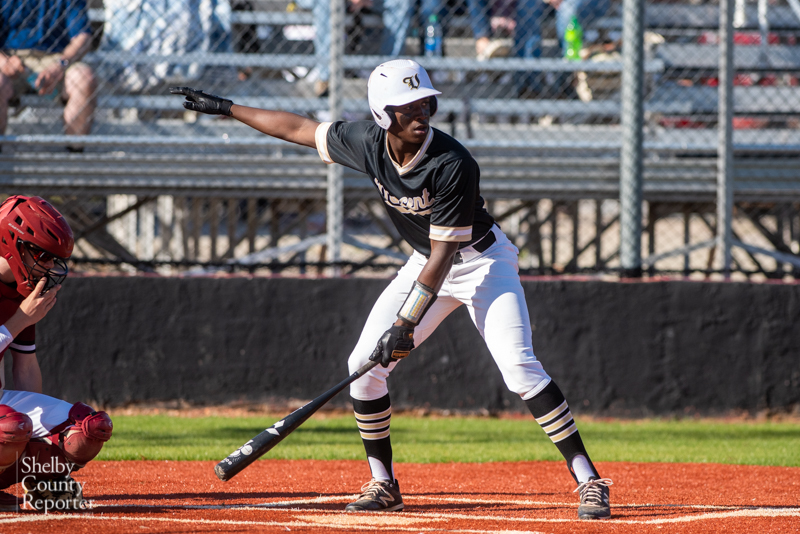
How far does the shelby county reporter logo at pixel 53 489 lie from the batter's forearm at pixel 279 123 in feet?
6.13

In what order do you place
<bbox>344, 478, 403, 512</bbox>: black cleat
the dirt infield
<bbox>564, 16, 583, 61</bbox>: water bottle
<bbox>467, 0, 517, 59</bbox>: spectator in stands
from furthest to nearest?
<bbox>564, 16, 583, 61</bbox>: water bottle < <bbox>467, 0, 517, 59</bbox>: spectator in stands < <bbox>344, 478, 403, 512</bbox>: black cleat < the dirt infield

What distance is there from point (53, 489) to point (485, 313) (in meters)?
2.12

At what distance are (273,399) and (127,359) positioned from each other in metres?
1.30

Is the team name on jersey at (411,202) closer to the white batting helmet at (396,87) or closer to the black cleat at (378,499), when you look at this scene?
the white batting helmet at (396,87)

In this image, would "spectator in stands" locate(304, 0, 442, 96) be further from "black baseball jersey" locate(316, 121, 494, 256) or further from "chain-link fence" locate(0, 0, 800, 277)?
"black baseball jersey" locate(316, 121, 494, 256)

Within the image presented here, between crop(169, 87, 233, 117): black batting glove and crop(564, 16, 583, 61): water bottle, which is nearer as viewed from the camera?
crop(169, 87, 233, 117): black batting glove

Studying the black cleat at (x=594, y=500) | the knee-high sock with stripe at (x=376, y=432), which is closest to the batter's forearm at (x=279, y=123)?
the knee-high sock with stripe at (x=376, y=432)

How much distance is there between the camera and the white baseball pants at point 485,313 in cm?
411

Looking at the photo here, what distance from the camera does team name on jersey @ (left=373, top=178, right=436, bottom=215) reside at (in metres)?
4.04

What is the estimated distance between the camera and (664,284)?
7.58m

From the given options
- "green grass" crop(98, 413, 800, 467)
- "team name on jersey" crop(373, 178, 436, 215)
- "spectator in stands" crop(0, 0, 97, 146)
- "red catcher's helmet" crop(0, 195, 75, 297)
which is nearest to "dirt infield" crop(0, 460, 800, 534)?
"green grass" crop(98, 413, 800, 467)

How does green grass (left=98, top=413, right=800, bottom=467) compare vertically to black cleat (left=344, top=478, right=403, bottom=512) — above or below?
below

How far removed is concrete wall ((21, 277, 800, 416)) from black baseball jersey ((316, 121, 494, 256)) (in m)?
3.33

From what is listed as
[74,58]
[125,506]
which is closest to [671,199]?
[74,58]
